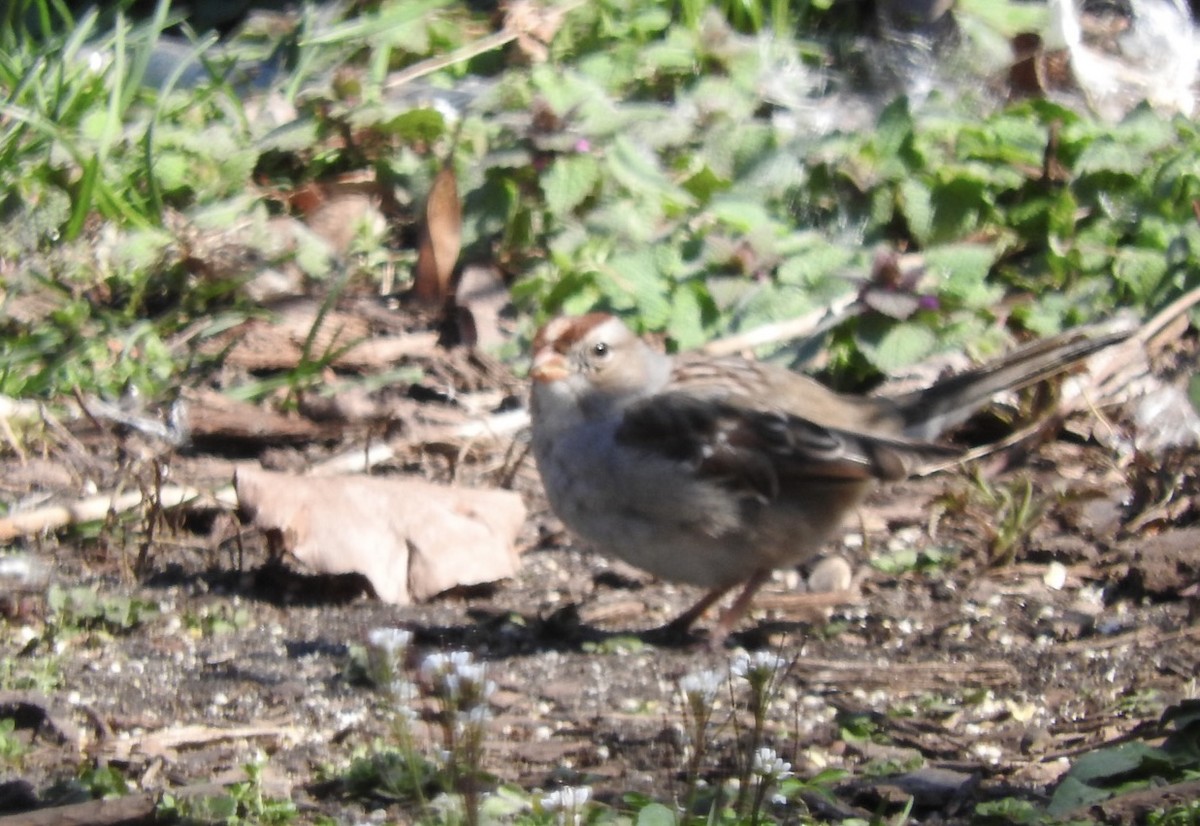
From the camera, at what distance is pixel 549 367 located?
14.3 feet


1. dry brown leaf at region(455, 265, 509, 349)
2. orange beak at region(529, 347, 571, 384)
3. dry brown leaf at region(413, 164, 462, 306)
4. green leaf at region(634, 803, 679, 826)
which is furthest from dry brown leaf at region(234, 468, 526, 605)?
green leaf at region(634, 803, 679, 826)

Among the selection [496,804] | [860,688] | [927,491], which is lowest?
[927,491]

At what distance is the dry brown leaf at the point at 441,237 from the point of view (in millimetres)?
5676

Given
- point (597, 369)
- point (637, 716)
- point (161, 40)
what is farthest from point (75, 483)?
point (161, 40)

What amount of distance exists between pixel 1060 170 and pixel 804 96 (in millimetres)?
1128

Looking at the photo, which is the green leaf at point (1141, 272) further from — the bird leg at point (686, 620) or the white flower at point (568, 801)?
the white flower at point (568, 801)

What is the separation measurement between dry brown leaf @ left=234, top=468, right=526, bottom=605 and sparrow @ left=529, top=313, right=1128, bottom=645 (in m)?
0.25

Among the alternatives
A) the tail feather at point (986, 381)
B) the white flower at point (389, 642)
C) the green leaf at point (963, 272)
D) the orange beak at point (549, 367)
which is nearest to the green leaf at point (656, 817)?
the white flower at point (389, 642)

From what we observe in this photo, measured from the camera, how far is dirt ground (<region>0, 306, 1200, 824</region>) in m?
3.20

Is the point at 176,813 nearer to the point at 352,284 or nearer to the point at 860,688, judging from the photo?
the point at 860,688

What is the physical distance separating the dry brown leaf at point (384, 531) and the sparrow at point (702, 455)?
0.81 ft

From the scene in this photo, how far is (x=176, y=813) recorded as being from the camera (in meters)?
2.86

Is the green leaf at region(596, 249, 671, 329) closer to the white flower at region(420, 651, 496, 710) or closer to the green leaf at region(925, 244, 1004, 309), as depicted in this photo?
the green leaf at region(925, 244, 1004, 309)

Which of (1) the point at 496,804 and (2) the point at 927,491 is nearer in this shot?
(1) the point at 496,804
